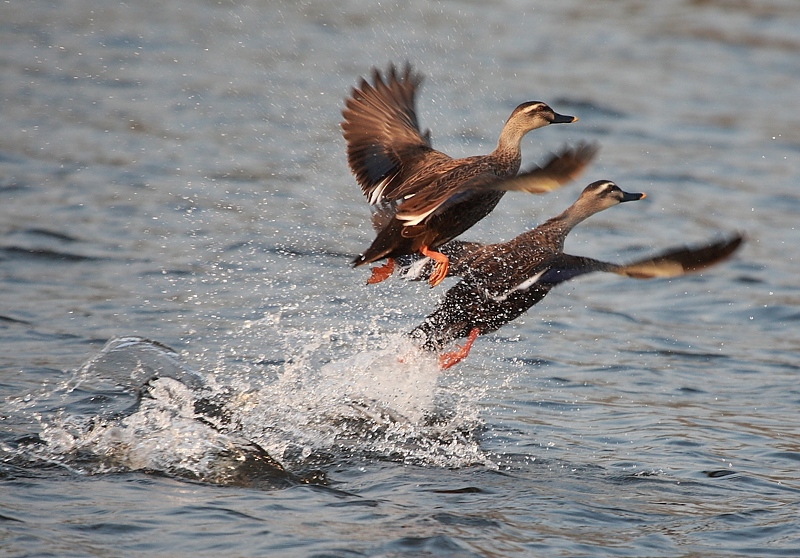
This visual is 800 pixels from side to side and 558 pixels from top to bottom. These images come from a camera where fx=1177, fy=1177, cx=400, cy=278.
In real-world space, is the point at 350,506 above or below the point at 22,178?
below

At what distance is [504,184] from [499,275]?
1.29 metres

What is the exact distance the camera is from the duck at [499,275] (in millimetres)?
6281

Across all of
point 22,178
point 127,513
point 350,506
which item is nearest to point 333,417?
point 350,506

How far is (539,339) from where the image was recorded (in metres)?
8.17

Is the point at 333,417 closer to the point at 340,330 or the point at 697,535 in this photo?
the point at 340,330

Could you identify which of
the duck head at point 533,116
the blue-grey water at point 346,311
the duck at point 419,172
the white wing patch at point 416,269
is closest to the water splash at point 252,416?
the blue-grey water at point 346,311

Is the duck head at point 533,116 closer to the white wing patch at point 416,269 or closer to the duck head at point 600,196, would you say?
the duck head at point 600,196

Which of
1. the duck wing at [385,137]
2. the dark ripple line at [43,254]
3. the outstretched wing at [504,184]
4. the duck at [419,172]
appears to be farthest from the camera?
the dark ripple line at [43,254]

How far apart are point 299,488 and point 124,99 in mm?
8452

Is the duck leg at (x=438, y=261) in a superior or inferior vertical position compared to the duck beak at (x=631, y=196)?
inferior

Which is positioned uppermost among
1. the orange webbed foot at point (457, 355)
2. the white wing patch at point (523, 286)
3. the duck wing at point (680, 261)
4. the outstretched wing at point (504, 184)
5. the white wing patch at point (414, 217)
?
the outstretched wing at point (504, 184)

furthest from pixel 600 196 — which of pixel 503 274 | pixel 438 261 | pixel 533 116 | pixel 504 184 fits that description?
pixel 504 184

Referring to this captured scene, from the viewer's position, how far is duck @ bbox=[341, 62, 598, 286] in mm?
5293

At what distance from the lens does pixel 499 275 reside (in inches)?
254
